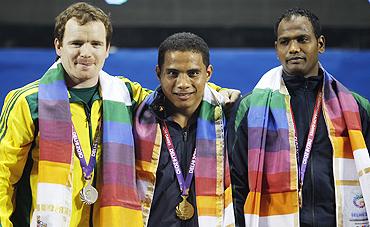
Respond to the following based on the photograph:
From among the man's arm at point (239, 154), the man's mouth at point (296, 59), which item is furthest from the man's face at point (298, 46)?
the man's arm at point (239, 154)

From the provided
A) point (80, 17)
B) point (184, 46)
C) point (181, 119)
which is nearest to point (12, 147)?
point (80, 17)

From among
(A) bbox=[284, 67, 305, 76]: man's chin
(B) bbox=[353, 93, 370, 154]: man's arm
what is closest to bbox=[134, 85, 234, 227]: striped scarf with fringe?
(A) bbox=[284, 67, 305, 76]: man's chin

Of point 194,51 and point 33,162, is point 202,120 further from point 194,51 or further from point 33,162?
point 33,162

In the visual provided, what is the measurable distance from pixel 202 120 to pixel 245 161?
0.86 feet

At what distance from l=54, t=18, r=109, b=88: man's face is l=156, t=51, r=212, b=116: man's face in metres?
0.28

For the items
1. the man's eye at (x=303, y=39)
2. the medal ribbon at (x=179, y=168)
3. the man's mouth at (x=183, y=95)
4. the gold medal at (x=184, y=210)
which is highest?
the man's eye at (x=303, y=39)

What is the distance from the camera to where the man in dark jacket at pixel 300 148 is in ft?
8.61

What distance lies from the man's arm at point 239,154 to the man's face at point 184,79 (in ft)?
0.65

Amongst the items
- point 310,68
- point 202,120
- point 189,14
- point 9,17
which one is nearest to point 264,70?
point 189,14

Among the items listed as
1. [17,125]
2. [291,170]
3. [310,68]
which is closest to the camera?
[17,125]

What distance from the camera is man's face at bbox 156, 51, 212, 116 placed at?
2.62m

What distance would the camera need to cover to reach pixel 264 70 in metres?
3.87

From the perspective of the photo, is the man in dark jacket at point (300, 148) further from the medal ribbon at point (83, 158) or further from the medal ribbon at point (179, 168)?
the medal ribbon at point (83, 158)

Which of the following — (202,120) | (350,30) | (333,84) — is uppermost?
(350,30)
